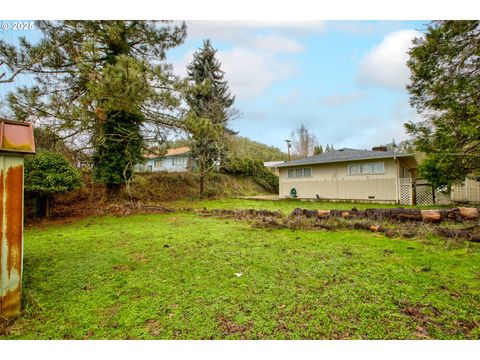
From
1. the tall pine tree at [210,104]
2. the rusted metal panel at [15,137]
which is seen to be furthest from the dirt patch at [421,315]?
the tall pine tree at [210,104]

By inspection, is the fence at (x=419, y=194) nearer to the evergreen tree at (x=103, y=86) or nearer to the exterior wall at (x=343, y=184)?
the exterior wall at (x=343, y=184)

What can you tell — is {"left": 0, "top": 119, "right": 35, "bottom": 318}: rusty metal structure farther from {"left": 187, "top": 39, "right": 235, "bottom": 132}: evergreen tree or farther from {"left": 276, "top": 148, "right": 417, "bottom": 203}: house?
{"left": 187, "top": 39, "right": 235, "bottom": 132}: evergreen tree

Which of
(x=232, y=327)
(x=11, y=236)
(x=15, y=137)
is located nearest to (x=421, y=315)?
(x=232, y=327)

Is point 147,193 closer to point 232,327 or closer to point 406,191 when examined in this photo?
point 232,327

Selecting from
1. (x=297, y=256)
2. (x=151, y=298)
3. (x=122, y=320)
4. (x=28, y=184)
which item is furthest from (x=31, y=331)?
(x=28, y=184)

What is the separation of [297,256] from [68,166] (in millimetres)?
7705

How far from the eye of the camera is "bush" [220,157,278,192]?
20.2 metres

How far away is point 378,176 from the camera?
12625 mm

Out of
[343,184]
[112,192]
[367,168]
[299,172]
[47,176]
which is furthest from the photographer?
[299,172]

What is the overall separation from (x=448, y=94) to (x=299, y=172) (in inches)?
347

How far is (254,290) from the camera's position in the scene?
2541mm

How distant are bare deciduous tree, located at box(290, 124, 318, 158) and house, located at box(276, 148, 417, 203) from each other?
68.9 feet

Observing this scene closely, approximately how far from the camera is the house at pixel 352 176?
1216 centimetres

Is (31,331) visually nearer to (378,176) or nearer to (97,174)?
(97,174)
